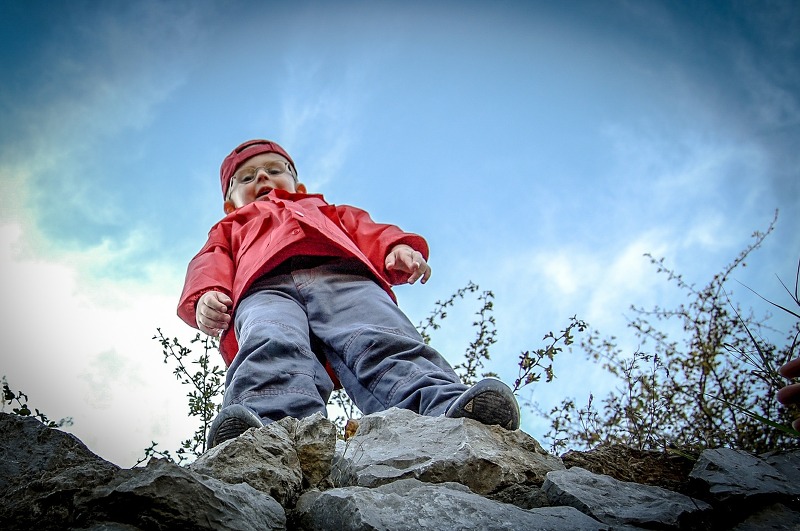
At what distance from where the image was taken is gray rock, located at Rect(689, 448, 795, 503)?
1335 mm

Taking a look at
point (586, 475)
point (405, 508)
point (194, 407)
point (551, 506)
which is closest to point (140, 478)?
point (405, 508)

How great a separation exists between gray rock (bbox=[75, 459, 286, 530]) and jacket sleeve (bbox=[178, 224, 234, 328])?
1.80 meters

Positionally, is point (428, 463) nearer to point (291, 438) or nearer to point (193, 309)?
point (291, 438)

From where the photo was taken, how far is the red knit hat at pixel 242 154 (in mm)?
4043

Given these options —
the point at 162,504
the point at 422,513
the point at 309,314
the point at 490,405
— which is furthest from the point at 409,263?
the point at 162,504

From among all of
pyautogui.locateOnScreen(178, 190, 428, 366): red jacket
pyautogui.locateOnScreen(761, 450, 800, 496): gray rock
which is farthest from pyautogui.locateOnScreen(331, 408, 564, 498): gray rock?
pyautogui.locateOnScreen(178, 190, 428, 366): red jacket

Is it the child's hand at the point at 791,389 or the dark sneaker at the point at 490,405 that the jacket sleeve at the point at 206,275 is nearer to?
the dark sneaker at the point at 490,405

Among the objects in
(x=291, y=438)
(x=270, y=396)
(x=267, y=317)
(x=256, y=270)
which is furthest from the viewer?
(x=256, y=270)

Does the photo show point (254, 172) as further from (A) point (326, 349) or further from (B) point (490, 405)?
(B) point (490, 405)

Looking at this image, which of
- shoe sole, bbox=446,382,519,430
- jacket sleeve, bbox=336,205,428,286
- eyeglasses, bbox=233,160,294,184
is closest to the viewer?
shoe sole, bbox=446,382,519,430

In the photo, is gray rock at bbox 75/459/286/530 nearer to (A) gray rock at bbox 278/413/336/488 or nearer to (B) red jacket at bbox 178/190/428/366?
(A) gray rock at bbox 278/413/336/488

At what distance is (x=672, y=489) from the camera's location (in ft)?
4.86

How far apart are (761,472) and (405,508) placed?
0.90 metres

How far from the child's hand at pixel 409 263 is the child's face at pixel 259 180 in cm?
107
